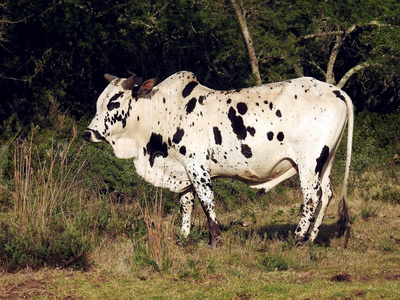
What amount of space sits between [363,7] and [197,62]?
4937 millimetres

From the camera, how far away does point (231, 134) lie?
1026cm

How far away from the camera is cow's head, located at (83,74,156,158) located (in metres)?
11.0

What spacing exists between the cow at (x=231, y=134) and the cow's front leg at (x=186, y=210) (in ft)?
0.04

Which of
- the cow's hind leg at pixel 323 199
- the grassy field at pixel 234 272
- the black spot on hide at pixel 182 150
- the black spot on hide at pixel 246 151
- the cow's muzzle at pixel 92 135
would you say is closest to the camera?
the grassy field at pixel 234 272

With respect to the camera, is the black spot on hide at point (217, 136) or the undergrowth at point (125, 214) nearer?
the undergrowth at point (125, 214)

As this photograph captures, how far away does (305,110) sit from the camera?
10078 millimetres

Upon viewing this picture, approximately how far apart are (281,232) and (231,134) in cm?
205

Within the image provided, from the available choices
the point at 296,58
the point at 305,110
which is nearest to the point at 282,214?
the point at 305,110

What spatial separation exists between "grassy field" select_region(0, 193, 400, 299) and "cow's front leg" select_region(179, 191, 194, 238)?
298 mm

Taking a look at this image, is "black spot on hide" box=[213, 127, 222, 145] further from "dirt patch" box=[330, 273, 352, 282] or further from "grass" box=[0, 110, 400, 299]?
"dirt patch" box=[330, 273, 352, 282]

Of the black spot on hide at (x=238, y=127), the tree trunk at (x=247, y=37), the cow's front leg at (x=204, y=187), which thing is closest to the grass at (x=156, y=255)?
the cow's front leg at (x=204, y=187)

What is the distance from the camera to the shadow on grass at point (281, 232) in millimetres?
10680

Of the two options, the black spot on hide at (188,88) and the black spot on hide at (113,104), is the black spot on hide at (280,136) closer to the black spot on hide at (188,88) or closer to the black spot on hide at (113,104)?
the black spot on hide at (188,88)

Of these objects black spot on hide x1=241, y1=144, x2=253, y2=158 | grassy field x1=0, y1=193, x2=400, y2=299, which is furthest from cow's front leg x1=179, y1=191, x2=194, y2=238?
black spot on hide x1=241, y1=144, x2=253, y2=158
